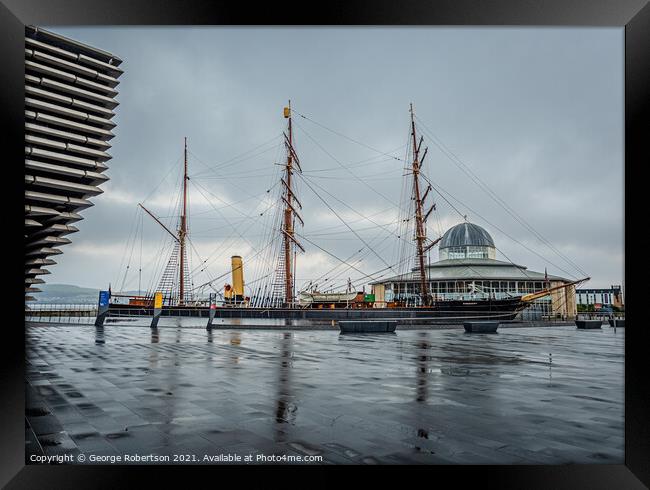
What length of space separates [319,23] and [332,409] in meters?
4.89

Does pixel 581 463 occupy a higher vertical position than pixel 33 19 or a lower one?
lower

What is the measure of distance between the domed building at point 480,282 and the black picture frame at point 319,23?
39662mm

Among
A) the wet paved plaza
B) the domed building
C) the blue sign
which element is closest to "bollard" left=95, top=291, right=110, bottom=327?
the blue sign

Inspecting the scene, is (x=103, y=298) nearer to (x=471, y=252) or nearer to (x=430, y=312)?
(x=430, y=312)

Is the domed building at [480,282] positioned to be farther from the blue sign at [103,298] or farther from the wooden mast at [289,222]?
the blue sign at [103,298]

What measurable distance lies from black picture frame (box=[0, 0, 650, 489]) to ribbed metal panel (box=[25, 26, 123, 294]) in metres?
10.3

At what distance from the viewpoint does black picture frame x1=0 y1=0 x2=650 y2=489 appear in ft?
17.5

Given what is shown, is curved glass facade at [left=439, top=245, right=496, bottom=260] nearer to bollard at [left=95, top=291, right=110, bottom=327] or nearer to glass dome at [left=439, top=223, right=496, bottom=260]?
glass dome at [left=439, top=223, right=496, bottom=260]

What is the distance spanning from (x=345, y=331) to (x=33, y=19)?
62.3 feet

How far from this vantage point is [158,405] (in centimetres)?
616

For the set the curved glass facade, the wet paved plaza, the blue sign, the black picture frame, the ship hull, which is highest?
the curved glass facade

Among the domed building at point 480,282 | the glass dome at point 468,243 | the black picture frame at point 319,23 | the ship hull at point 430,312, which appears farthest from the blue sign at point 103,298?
the glass dome at point 468,243
